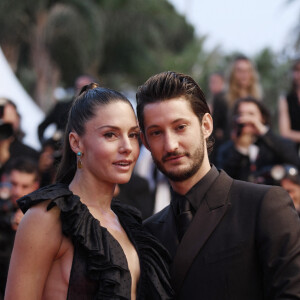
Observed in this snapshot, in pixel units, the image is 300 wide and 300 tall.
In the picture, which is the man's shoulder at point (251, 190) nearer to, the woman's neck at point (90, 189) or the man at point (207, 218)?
the man at point (207, 218)

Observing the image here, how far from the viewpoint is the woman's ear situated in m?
2.91

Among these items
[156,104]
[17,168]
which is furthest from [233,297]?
[17,168]

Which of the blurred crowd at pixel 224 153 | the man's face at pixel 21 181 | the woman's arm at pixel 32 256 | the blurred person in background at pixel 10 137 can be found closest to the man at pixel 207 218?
the woman's arm at pixel 32 256

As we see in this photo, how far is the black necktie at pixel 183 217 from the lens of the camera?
293cm

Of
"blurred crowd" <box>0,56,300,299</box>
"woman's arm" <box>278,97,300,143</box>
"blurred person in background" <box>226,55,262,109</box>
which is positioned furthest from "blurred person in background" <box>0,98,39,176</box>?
"woman's arm" <box>278,97,300,143</box>

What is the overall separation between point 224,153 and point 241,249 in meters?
2.55

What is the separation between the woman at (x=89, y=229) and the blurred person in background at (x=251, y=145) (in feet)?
6.86

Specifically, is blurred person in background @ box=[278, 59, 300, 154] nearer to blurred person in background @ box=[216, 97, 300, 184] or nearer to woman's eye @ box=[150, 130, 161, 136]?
blurred person in background @ box=[216, 97, 300, 184]

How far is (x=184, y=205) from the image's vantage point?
2973mm

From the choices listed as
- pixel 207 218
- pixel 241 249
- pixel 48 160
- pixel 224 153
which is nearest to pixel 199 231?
pixel 207 218

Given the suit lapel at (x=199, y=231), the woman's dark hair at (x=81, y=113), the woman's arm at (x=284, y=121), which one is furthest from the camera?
the woman's arm at (x=284, y=121)

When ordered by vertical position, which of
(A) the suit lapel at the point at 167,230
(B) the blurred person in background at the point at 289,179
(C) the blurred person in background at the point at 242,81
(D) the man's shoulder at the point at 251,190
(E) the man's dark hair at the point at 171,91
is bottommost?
(A) the suit lapel at the point at 167,230

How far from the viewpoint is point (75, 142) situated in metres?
2.93

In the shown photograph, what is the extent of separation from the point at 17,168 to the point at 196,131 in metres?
2.55
